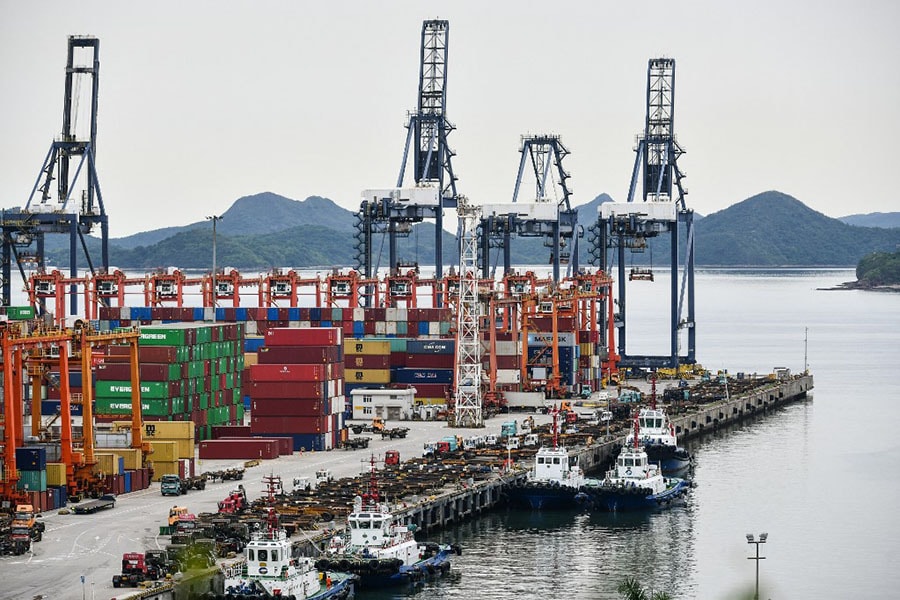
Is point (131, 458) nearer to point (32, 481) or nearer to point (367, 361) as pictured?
point (32, 481)

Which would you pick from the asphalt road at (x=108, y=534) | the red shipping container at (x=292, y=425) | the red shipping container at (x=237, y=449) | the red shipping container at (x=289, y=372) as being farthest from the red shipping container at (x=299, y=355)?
the red shipping container at (x=237, y=449)

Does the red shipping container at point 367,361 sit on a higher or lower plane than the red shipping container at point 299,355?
lower

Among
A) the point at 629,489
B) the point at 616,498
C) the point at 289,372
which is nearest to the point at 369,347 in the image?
the point at 289,372

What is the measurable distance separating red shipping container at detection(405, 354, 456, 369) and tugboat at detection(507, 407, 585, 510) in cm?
2954

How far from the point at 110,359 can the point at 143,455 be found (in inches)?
492

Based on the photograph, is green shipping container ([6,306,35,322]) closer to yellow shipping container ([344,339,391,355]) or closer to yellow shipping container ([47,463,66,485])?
yellow shipping container ([344,339,391,355])

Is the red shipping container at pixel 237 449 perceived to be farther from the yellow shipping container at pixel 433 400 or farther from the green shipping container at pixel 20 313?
the green shipping container at pixel 20 313

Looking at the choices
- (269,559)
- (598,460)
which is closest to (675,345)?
(598,460)

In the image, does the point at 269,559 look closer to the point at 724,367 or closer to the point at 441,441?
the point at 441,441

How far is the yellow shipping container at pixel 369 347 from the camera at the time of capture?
10369cm

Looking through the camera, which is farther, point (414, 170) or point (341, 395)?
point (414, 170)

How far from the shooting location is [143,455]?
69938 mm

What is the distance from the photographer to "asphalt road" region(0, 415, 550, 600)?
1944 inches

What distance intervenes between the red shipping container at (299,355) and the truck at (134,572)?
109ft
